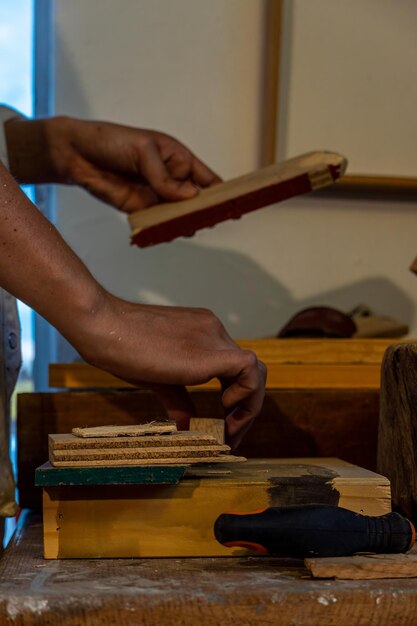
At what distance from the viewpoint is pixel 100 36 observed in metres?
1.47

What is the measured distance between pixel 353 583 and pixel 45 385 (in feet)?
3.18

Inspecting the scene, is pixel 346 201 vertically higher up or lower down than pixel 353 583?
higher up

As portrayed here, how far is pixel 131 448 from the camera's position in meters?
0.73

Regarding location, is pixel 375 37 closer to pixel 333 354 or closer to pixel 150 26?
pixel 150 26

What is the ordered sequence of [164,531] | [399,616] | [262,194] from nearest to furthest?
[399,616] → [164,531] → [262,194]

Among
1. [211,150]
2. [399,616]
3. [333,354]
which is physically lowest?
[399,616]

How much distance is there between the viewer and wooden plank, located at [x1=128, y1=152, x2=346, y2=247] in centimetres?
105

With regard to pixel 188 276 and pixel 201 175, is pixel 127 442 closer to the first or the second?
pixel 201 175

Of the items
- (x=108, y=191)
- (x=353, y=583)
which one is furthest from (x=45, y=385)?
(x=353, y=583)

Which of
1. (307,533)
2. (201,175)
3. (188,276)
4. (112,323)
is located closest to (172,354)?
(112,323)

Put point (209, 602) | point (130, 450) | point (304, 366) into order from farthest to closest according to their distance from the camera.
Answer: point (304, 366)
point (130, 450)
point (209, 602)

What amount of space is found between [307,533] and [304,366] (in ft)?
1.64

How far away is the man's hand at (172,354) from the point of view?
2.52 feet

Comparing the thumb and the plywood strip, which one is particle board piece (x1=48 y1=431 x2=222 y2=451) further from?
the thumb
